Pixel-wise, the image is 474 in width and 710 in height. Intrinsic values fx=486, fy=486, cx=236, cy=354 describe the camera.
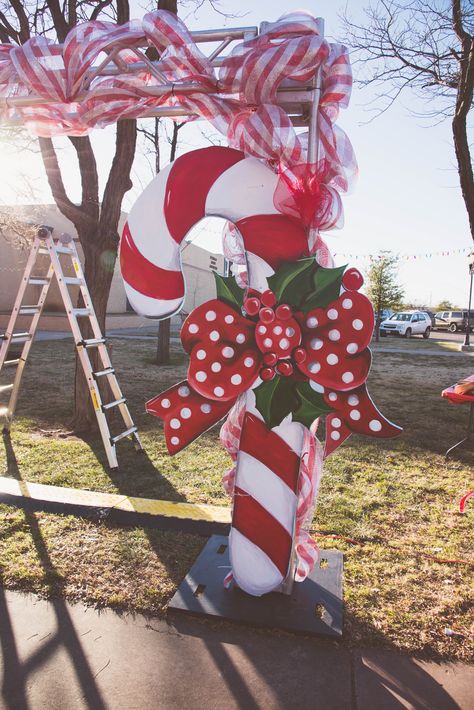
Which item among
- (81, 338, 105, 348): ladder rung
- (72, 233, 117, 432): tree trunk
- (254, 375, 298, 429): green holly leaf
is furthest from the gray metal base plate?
(72, 233, 117, 432): tree trunk

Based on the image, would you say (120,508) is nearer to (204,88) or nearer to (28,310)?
(28,310)

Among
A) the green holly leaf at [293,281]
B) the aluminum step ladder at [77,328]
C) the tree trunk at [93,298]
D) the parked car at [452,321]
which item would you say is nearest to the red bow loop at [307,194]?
the green holly leaf at [293,281]

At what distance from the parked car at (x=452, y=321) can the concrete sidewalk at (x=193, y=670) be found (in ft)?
119

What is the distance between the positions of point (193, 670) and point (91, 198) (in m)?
4.94

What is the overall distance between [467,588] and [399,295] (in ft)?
79.7

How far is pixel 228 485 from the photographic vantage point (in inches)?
113

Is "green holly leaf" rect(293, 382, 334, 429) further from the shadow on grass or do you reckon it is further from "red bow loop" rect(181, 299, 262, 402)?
the shadow on grass

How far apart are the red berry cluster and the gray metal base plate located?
48.6 inches

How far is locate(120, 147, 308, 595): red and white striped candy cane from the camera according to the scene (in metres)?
2.60

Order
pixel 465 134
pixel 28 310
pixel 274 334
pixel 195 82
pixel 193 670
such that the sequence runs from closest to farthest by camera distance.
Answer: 1. pixel 193 670
2. pixel 274 334
3. pixel 195 82
4. pixel 28 310
5. pixel 465 134

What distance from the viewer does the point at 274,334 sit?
2559 millimetres

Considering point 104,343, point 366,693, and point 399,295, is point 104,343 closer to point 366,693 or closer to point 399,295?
point 366,693

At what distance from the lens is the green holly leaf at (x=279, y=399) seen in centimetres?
261

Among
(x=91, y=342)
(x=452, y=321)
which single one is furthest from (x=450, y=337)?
(x=91, y=342)
